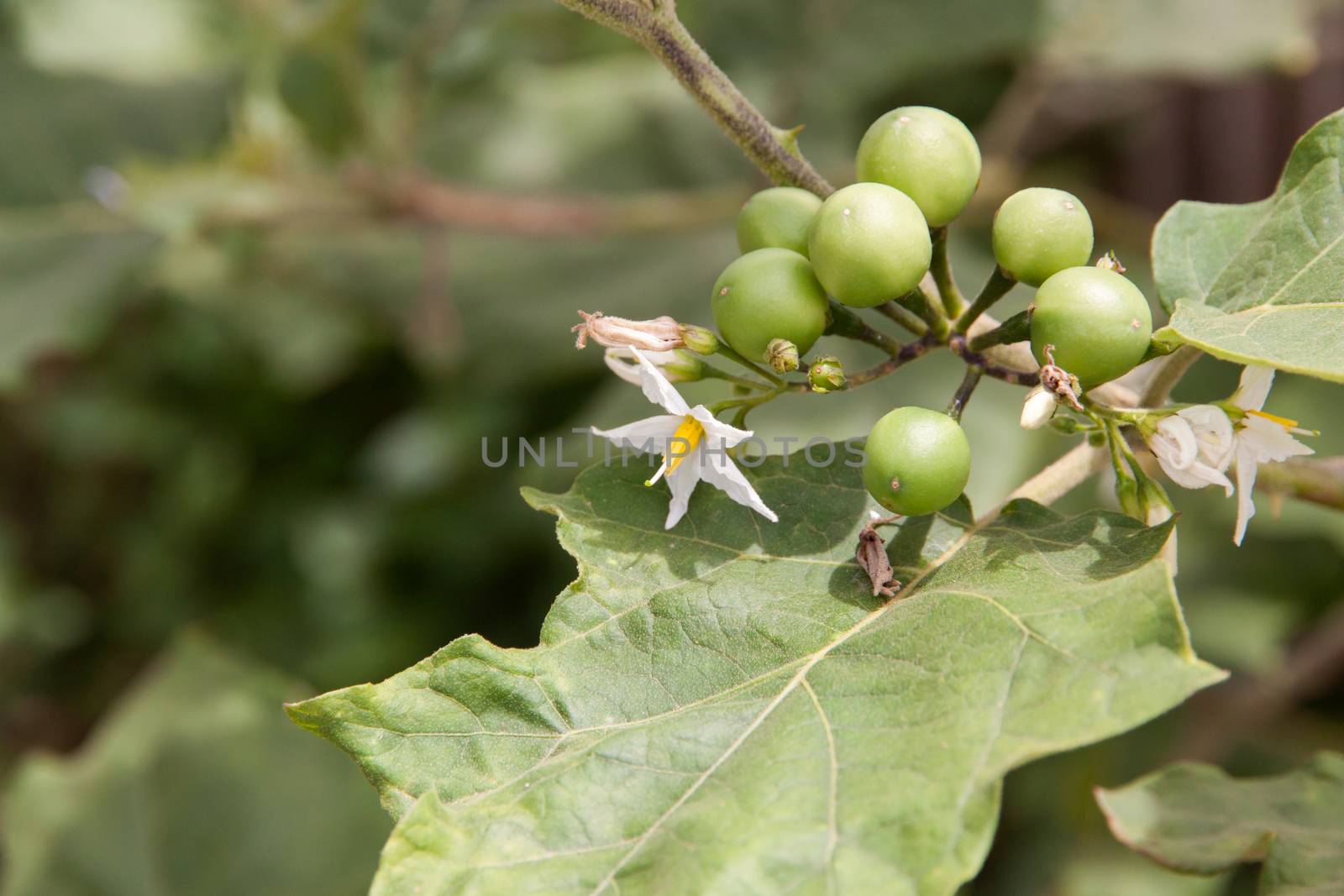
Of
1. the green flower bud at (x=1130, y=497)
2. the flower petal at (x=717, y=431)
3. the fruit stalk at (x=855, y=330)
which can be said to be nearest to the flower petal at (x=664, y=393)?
the flower petal at (x=717, y=431)

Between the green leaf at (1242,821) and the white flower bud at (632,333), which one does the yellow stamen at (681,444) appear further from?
the green leaf at (1242,821)

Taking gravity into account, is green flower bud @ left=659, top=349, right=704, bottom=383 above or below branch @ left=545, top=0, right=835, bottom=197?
below

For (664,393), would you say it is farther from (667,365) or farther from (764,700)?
(764,700)

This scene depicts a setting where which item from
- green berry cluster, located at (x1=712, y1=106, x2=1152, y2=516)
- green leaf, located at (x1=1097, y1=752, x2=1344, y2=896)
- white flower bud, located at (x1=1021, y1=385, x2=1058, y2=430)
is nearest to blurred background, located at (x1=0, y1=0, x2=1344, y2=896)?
green leaf, located at (x1=1097, y1=752, x2=1344, y2=896)

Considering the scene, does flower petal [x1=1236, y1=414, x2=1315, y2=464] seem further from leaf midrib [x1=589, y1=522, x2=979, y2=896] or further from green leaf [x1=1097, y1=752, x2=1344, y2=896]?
green leaf [x1=1097, y1=752, x2=1344, y2=896]

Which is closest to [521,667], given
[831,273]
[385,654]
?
[831,273]

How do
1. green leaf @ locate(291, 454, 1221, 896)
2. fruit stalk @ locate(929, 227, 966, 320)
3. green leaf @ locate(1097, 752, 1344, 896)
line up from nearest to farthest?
1. green leaf @ locate(291, 454, 1221, 896)
2. fruit stalk @ locate(929, 227, 966, 320)
3. green leaf @ locate(1097, 752, 1344, 896)
